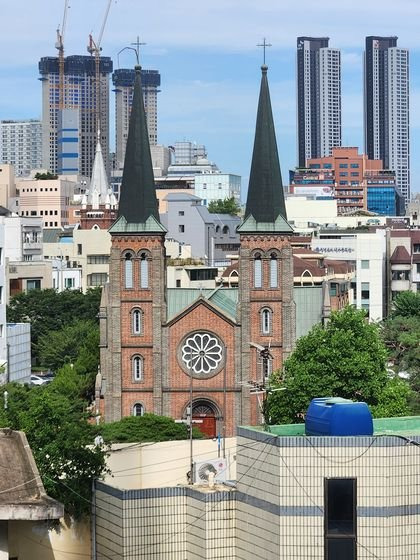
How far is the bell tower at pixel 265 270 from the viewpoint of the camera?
307 ft

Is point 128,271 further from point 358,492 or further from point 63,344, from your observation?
point 358,492

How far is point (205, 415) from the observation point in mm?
93188

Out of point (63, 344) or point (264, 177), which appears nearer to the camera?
point (264, 177)

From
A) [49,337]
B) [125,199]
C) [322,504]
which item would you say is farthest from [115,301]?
[322,504]

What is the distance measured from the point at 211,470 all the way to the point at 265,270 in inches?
1890

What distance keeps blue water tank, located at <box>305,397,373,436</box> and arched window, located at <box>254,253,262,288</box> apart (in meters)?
54.9

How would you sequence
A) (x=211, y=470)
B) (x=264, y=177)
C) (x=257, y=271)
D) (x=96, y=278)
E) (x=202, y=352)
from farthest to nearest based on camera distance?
(x=96, y=278) → (x=264, y=177) → (x=257, y=271) → (x=202, y=352) → (x=211, y=470)

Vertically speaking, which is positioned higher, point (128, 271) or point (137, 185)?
point (137, 185)

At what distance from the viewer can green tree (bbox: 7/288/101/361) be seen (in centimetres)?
13675

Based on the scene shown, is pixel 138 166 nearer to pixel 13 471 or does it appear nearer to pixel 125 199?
pixel 125 199

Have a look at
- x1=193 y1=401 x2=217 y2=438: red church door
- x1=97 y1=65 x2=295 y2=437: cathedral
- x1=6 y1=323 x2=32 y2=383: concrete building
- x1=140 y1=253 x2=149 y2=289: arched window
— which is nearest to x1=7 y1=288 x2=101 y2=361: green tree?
x1=6 y1=323 x2=32 y2=383: concrete building

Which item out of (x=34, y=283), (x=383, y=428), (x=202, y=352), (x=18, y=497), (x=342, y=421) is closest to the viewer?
(x=18, y=497)


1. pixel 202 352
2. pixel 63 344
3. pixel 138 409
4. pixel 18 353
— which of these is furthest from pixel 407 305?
pixel 138 409

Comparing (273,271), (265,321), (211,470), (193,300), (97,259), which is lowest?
(211,470)
